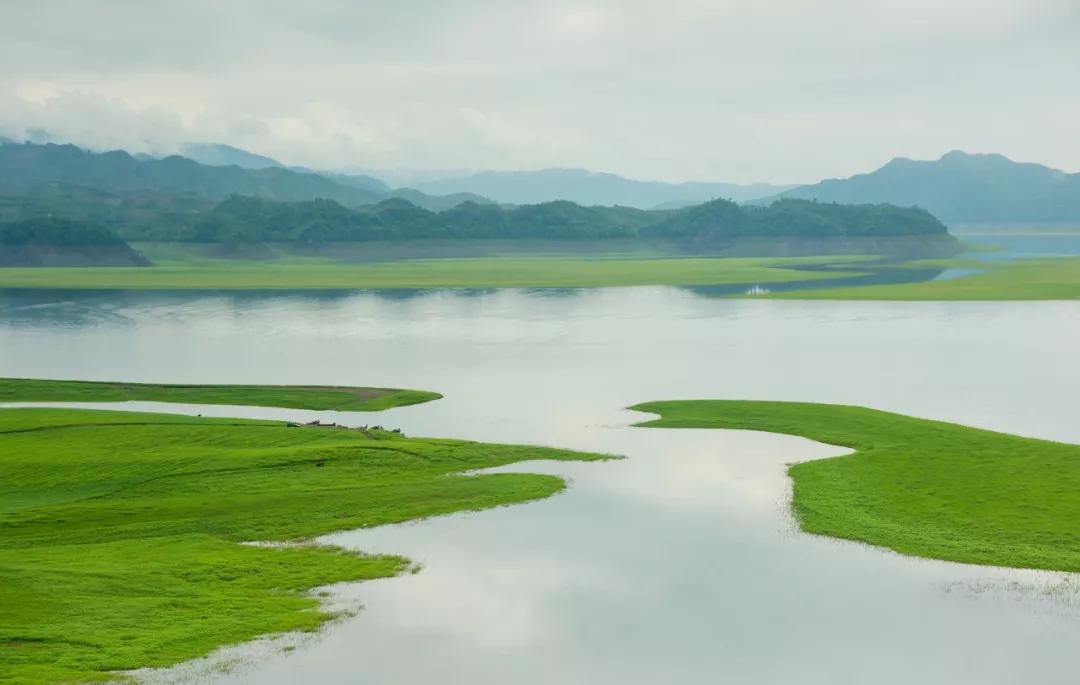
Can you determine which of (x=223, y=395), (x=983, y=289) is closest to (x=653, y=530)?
(x=223, y=395)

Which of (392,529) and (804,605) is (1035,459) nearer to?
(804,605)

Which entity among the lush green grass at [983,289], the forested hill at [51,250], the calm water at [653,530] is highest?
the forested hill at [51,250]

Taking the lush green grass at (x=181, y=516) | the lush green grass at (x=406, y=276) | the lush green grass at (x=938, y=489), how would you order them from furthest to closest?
the lush green grass at (x=406, y=276)
the lush green grass at (x=938, y=489)
the lush green grass at (x=181, y=516)

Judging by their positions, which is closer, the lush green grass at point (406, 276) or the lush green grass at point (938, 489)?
the lush green grass at point (938, 489)

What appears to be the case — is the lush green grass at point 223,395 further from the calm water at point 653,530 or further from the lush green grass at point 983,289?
the lush green grass at point 983,289

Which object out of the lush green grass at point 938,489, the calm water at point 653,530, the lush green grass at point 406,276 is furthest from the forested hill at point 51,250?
the lush green grass at point 938,489

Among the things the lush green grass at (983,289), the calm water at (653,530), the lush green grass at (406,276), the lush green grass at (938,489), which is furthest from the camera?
the lush green grass at (406,276)

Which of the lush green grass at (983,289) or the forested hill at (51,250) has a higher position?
the forested hill at (51,250)

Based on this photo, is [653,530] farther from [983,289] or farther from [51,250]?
[51,250]
